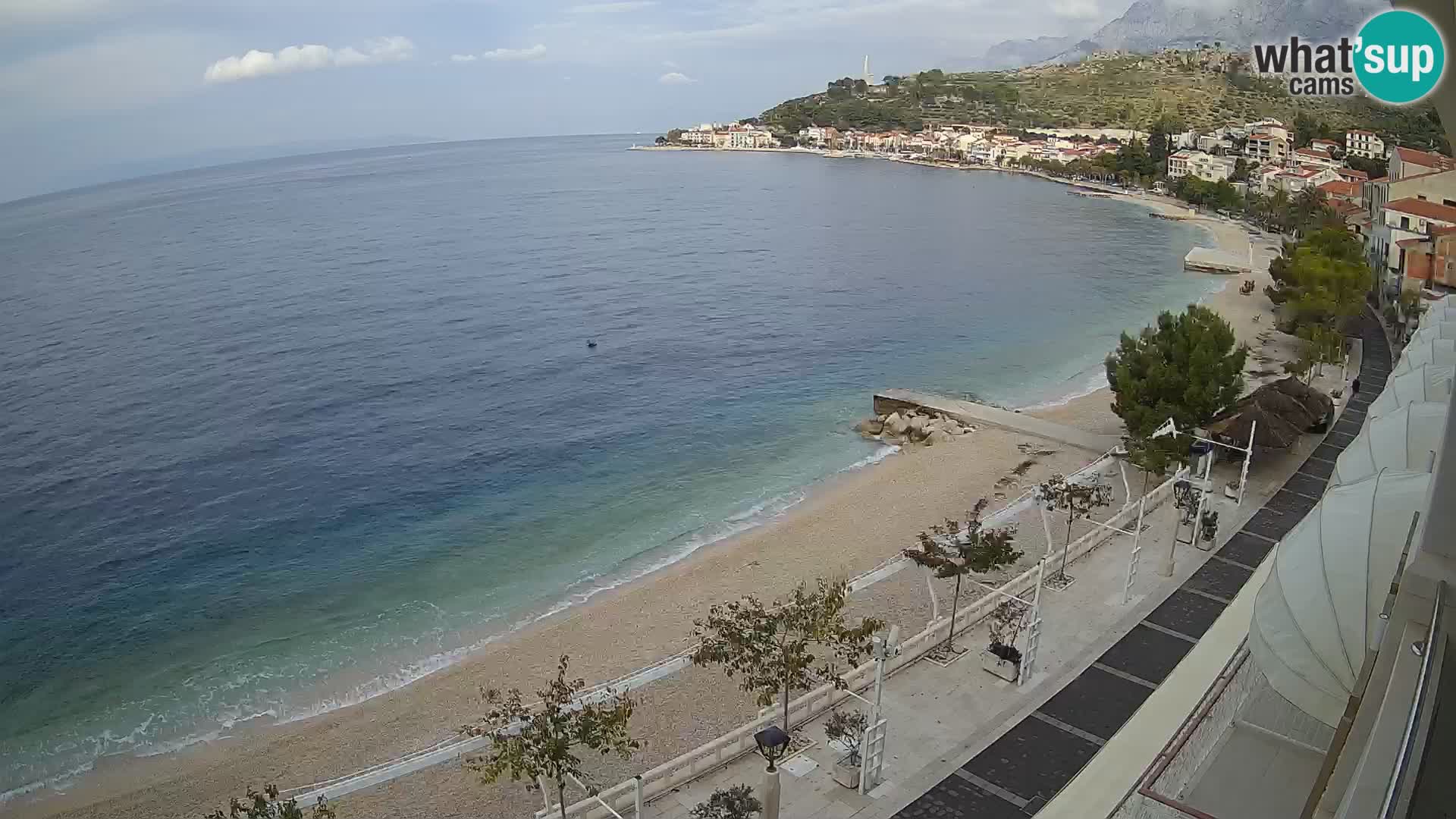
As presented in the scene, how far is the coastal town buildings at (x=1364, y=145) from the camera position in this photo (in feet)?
294

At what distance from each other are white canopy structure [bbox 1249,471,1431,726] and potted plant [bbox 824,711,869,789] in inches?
219

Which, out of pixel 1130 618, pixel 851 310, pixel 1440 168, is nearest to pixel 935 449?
pixel 1130 618

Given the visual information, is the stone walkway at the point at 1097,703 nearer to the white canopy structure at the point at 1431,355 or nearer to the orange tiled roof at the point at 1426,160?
the white canopy structure at the point at 1431,355

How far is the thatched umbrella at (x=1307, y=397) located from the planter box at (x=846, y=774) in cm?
1773

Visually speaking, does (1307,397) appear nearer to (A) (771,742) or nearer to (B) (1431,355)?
(B) (1431,355)

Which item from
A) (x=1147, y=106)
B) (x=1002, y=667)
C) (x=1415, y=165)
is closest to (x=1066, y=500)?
(x=1002, y=667)

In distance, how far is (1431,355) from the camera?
15.0 meters

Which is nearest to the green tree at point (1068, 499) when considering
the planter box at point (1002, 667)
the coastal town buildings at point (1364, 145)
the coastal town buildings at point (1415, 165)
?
the planter box at point (1002, 667)

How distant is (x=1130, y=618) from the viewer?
1600 cm

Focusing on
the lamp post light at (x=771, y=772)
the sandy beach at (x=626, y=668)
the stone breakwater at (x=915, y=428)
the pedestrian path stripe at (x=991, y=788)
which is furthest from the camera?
the stone breakwater at (x=915, y=428)

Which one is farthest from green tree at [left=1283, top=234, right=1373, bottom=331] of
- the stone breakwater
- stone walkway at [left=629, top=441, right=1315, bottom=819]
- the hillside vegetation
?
the hillside vegetation

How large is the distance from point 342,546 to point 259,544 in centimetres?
252

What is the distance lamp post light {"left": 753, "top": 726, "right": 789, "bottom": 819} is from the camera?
34.2ft

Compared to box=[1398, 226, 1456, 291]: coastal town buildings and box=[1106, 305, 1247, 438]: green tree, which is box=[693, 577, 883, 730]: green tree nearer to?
box=[1106, 305, 1247, 438]: green tree
